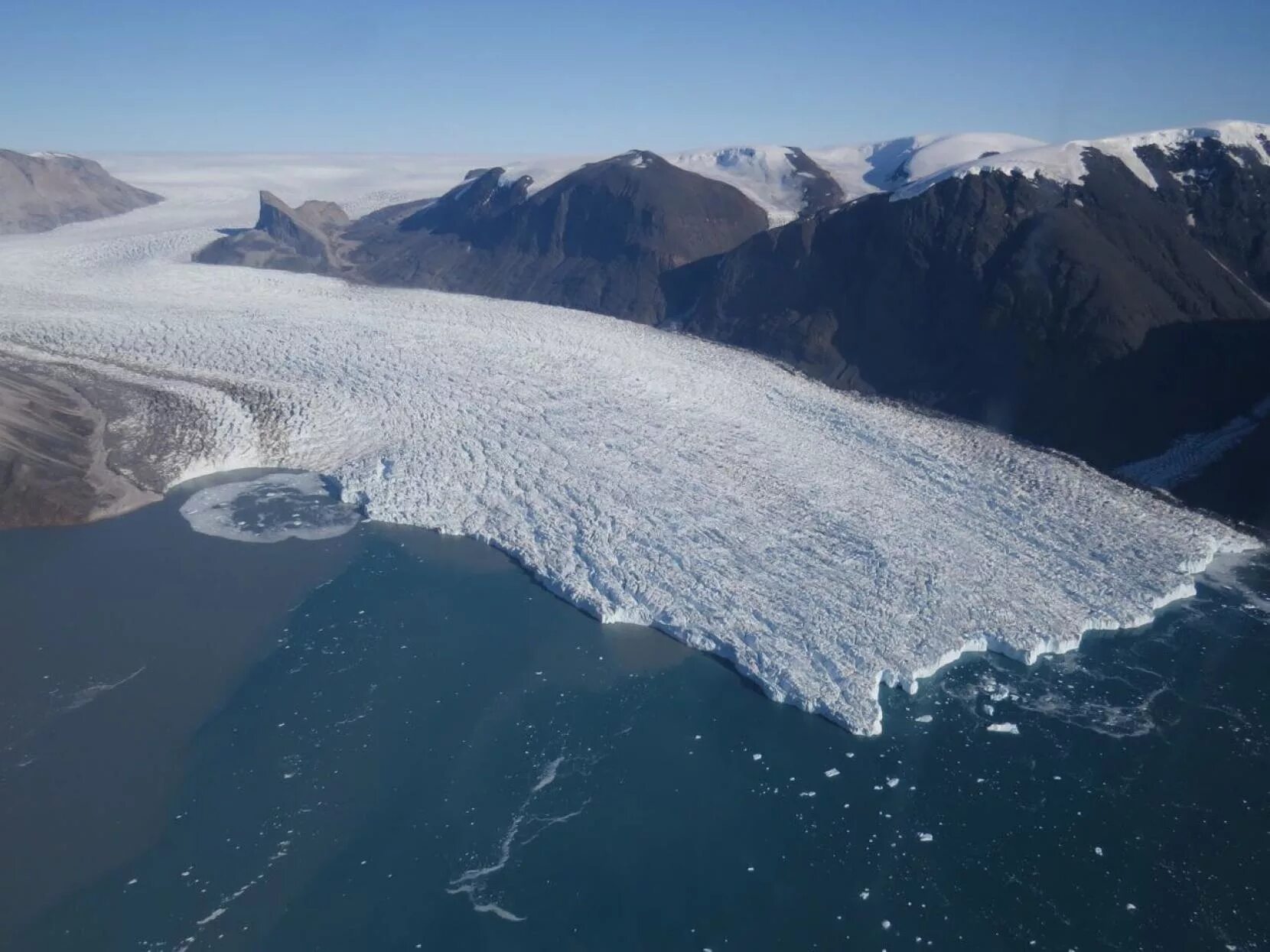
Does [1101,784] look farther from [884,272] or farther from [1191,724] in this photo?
[884,272]

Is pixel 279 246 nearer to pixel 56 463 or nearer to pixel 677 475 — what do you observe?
pixel 56 463

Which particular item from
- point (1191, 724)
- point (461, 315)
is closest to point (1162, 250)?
point (1191, 724)

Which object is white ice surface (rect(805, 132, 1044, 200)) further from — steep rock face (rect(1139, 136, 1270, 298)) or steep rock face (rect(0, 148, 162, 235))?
steep rock face (rect(0, 148, 162, 235))

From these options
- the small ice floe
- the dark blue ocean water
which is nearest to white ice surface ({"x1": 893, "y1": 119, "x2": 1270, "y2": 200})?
the dark blue ocean water

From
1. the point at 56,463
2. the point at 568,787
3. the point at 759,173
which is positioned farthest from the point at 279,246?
the point at 568,787

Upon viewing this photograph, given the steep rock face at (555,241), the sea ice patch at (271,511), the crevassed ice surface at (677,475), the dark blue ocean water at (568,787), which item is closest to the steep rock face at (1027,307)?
the crevassed ice surface at (677,475)

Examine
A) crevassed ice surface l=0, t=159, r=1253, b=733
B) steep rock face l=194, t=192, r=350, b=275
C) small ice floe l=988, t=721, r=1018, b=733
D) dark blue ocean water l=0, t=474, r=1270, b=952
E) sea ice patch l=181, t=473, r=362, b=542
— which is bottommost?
dark blue ocean water l=0, t=474, r=1270, b=952

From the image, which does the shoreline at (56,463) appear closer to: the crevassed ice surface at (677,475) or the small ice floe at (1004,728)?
the crevassed ice surface at (677,475)
